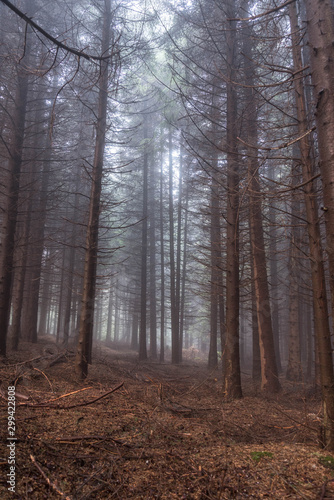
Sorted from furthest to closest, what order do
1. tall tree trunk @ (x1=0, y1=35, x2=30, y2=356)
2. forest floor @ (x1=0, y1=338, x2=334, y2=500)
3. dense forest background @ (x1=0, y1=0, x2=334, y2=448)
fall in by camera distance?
tall tree trunk @ (x1=0, y1=35, x2=30, y2=356)
dense forest background @ (x1=0, y1=0, x2=334, y2=448)
forest floor @ (x1=0, y1=338, x2=334, y2=500)

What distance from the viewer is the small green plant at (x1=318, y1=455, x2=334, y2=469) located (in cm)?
298

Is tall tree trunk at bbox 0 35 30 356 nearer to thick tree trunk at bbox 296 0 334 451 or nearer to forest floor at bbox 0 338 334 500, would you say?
forest floor at bbox 0 338 334 500

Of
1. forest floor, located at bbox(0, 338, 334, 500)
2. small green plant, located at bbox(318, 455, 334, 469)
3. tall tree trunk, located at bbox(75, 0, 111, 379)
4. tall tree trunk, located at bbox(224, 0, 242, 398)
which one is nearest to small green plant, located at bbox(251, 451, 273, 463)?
forest floor, located at bbox(0, 338, 334, 500)

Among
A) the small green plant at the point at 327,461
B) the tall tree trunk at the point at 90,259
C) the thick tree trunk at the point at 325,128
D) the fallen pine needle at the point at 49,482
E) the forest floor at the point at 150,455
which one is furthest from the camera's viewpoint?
the tall tree trunk at the point at 90,259

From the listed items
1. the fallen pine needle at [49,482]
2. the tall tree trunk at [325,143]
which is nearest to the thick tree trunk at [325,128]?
the tall tree trunk at [325,143]

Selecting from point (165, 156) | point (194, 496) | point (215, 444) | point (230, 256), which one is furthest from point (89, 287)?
point (165, 156)

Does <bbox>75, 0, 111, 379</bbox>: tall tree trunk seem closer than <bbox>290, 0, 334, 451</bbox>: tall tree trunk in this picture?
No

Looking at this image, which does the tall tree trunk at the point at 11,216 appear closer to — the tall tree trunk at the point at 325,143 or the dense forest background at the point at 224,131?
the dense forest background at the point at 224,131

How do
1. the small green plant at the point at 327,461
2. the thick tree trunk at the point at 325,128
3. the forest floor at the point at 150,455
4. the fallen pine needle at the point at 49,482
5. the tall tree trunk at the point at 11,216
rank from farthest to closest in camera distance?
the tall tree trunk at the point at 11,216 < the thick tree trunk at the point at 325,128 < the small green plant at the point at 327,461 < the forest floor at the point at 150,455 < the fallen pine needle at the point at 49,482

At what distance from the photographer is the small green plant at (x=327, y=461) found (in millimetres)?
2979

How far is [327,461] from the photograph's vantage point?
304 cm

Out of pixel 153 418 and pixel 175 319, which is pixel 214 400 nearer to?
pixel 153 418

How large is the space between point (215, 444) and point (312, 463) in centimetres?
105

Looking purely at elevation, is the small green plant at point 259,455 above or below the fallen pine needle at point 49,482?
below
